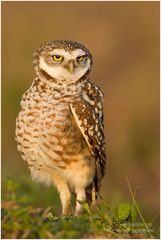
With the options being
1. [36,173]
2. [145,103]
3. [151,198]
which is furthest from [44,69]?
[145,103]

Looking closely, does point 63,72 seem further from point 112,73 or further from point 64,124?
point 112,73

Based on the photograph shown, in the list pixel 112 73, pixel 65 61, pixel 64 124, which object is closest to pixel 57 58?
pixel 65 61

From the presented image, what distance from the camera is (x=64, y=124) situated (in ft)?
20.7

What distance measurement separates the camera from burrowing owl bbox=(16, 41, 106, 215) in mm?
6316

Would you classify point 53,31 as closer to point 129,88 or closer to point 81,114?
point 129,88

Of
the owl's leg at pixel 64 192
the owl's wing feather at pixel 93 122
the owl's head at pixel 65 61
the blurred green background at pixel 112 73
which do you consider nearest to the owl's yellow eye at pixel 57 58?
the owl's head at pixel 65 61

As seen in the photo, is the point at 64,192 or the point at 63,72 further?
the point at 64,192

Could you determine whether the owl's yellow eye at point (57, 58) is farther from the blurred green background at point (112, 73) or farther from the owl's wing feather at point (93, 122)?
the blurred green background at point (112, 73)

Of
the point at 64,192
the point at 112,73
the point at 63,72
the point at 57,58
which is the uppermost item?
the point at 57,58

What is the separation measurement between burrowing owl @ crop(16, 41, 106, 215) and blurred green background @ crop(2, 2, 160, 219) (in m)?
1.02

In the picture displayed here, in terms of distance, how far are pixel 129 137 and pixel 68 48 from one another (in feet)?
17.9

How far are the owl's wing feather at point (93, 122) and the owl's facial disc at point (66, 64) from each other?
6.4 inches

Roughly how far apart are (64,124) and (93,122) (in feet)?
0.83

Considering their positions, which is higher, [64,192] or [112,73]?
[112,73]
